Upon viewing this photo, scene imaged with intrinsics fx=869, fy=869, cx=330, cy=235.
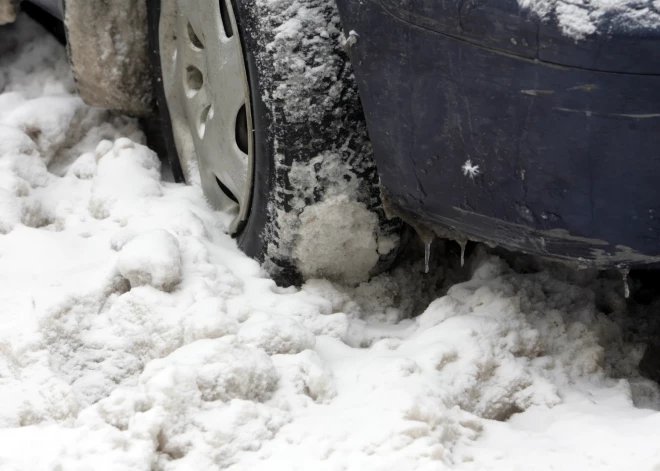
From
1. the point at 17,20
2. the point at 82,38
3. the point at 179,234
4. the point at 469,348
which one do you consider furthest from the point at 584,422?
the point at 17,20

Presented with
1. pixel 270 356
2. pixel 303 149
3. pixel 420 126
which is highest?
pixel 420 126

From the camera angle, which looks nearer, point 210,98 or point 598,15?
point 598,15

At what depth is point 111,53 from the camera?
259 centimetres

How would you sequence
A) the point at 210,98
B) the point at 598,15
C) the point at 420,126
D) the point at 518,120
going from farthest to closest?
1. the point at 210,98
2. the point at 420,126
3. the point at 518,120
4. the point at 598,15

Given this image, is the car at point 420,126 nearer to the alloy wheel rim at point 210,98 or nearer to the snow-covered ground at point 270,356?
the alloy wheel rim at point 210,98

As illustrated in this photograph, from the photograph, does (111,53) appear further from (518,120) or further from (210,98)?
(518,120)

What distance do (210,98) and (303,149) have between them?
0.48 meters

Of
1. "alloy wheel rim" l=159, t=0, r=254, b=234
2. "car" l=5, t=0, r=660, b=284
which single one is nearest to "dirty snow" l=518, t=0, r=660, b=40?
"car" l=5, t=0, r=660, b=284

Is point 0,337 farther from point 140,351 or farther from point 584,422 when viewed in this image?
point 584,422

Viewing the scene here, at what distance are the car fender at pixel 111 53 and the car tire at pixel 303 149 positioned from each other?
0.46m

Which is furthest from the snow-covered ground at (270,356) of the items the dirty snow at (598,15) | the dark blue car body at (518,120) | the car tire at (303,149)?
the dirty snow at (598,15)

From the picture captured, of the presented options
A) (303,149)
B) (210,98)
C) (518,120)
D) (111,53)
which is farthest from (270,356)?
(111,53)

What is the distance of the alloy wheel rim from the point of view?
207 cm

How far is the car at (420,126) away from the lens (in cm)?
138
